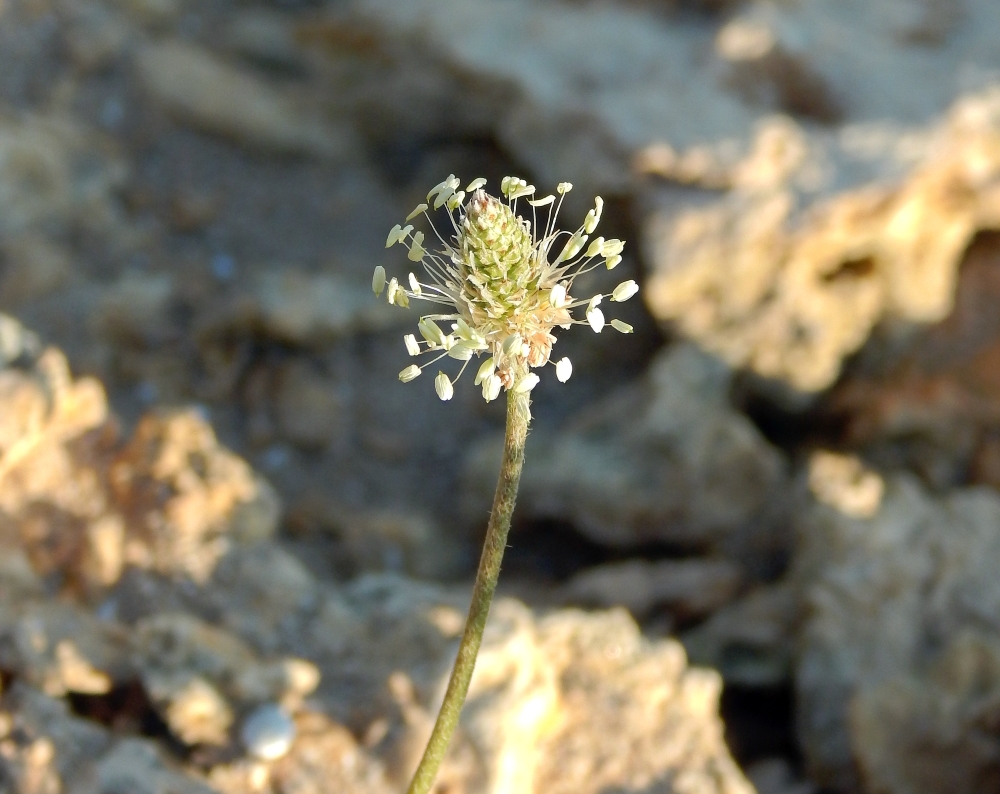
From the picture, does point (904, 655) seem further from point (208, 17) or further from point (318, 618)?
point (208, 17)

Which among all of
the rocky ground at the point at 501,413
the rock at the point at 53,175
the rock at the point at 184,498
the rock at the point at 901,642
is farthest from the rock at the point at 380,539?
the rock at the point at 53,175

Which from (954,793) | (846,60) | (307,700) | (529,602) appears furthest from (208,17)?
(954,793)

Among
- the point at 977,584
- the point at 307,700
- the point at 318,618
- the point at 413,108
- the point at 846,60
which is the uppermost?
the point at 413,108

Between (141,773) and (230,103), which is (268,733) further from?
(230,103)

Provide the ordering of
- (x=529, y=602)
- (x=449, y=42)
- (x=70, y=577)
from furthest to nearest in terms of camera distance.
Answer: (x=449, y=42) < (x=529, y=602) < (x=70, y=577)

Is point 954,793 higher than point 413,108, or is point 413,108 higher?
point 413,108

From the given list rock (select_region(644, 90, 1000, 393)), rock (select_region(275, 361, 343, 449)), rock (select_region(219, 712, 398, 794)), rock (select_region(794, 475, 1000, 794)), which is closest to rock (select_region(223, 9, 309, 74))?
rock (select_region(275, 361, 343, 449))
